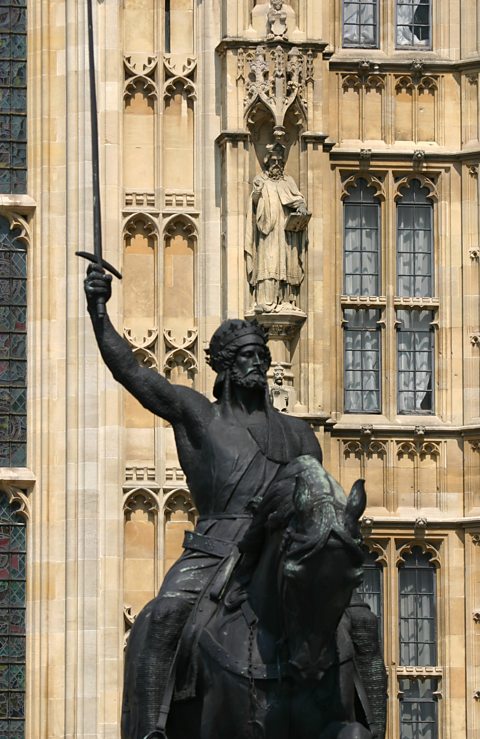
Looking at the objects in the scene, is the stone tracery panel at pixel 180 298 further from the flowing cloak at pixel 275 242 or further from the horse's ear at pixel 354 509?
the horse's ear at pixel 354 509

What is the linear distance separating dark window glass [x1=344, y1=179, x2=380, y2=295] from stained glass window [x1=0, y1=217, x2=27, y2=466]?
2975 millimetres

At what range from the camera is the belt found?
1260 centimetres

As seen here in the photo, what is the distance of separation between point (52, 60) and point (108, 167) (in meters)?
1.24

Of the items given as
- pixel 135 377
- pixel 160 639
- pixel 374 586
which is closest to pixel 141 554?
pixel 374 586

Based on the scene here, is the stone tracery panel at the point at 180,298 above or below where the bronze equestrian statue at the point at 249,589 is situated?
above

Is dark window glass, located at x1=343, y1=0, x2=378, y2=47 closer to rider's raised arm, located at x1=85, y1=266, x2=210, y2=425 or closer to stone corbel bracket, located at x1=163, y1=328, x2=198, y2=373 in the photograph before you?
stone corbel bracket, located at x1=163, y1=328, x2=198, y2=373

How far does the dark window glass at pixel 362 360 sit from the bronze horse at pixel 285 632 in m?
13.0

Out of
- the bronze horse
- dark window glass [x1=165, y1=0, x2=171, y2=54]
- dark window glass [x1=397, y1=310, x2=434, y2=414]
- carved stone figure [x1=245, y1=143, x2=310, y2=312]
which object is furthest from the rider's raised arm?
dark window glass [x1=397, y1=310, x2=434, y2=414]

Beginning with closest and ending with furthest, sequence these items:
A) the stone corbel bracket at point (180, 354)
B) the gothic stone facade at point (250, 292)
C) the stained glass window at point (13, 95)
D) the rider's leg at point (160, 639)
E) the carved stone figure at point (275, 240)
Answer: the rider's leg at point (160, 639) < the carved stone figure at point (275, 240) < the gothic stone facade at point (250, 292) < the stone corbel bracket at point (180, 354) < the stained glass window at point (13, 95)

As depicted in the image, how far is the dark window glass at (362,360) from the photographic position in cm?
2545

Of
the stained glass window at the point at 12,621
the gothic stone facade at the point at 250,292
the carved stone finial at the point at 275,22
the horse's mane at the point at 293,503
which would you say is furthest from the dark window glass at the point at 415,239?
the horse's mane at the point at 293,503

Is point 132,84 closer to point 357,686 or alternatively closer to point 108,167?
point 108,167

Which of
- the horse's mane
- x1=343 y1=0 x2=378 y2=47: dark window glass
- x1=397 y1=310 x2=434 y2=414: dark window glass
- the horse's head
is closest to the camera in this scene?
the horse's head

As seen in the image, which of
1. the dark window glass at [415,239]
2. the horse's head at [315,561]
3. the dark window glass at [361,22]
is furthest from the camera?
the dark window glass at [361,22]
